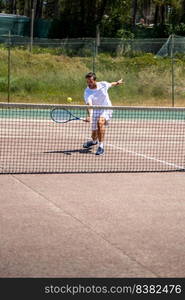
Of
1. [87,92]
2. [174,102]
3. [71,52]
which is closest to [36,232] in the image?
[87,92]

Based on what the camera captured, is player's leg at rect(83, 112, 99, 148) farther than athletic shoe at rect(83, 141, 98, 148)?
No

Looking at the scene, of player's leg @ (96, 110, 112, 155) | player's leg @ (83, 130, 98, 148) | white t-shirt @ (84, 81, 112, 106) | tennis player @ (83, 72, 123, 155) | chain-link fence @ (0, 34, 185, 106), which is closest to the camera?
player's leg @ (96, 110, 112, 155)

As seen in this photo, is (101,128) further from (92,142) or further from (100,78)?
(100,78)

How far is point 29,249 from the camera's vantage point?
7.21m

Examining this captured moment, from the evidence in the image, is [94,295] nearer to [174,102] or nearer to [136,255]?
[136,255]

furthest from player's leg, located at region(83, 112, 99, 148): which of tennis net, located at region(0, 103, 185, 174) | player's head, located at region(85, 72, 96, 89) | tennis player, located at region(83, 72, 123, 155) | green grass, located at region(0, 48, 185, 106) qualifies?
green grass, located at region(0, 48, 185, 106)

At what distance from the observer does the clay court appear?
6809 millimetres

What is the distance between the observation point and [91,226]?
8.23 meters

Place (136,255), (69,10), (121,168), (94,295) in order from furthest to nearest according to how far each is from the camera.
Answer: (69,10) → (121,168) → (136,255) → (94,295)

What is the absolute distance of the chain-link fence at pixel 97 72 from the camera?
28359mm

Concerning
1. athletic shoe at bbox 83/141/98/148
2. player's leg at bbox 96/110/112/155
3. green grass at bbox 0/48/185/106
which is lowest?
green grass at bbox 0/48/185/106

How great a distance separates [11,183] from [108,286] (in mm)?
4954

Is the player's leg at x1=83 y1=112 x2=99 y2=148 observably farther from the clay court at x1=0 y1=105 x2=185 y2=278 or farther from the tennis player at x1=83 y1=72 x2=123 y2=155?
the clay court at x1=0 y1=105 x2=185 y2=278

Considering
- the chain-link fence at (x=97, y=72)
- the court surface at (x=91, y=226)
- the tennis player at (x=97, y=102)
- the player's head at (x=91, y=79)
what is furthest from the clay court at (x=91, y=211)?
the chain-link fence at (x=97, y=72)
